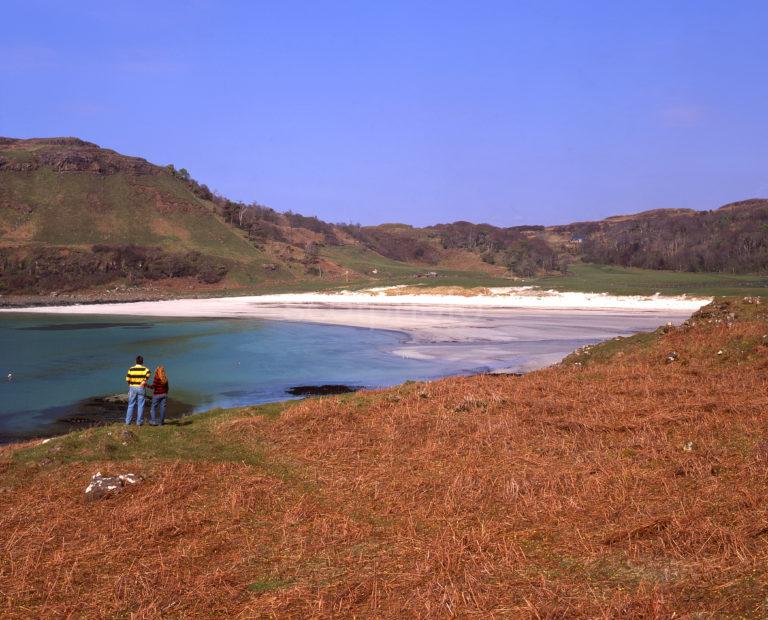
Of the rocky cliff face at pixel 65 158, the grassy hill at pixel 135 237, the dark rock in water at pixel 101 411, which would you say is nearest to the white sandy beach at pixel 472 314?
the dark rock in water at pixel 101 411

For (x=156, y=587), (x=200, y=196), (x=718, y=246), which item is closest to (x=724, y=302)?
(x=156, y=587)

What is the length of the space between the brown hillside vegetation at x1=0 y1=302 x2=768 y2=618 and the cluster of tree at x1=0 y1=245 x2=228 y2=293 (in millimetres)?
81386

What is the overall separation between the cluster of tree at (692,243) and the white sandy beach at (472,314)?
130ft

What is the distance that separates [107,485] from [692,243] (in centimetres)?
11858

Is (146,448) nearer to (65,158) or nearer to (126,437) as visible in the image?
(126,437)

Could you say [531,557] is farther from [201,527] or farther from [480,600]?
[201,527]

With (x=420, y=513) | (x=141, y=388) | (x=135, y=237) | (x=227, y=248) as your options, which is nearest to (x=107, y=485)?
(x=420, y=513)

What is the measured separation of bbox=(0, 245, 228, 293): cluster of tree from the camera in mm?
85188

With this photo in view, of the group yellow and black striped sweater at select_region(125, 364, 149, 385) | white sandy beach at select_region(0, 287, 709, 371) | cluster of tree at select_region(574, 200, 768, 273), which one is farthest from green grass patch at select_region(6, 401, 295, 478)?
cluster of tree at select_region(574, 200, 768, 273)

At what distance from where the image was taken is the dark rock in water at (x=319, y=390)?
928 inches

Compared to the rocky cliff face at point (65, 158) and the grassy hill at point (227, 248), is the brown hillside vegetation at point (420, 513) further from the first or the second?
the rocky cliff face at point (65, 158)

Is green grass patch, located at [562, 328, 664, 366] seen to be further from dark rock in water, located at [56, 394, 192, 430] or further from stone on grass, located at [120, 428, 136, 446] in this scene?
stone on grass, located at [120, 428, 136, 446]

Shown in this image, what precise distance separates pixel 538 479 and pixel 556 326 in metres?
38.9

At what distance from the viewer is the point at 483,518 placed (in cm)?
738
